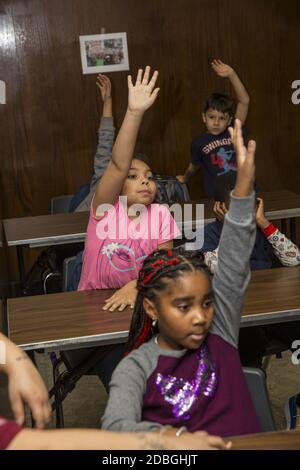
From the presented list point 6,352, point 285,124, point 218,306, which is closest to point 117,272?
point 218,306

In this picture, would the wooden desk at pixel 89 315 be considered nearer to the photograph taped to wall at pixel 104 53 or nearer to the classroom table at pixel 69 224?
the classroom table at pixel 69 224

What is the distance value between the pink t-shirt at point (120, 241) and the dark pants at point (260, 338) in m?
0.47

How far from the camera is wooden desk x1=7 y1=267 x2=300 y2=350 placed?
7.50 feet

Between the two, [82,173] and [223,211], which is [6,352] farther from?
[82,173]

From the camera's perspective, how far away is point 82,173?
5.37 meters

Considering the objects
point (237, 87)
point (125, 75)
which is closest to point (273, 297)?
point (237, 87)

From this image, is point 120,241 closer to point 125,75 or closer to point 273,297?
point 273,297

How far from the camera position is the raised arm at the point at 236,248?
5.61ft

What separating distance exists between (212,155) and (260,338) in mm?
2362

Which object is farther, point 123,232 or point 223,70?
point 223,70

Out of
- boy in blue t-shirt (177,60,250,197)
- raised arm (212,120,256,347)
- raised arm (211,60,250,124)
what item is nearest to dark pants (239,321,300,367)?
raised arm (212,120,256,347)

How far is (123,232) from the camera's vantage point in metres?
2.58

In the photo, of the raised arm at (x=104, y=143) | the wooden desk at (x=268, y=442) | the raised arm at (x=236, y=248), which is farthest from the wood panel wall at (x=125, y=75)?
the wooden desk at (x=268, y=442)

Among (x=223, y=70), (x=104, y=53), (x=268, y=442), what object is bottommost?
(x=268, y=442)
